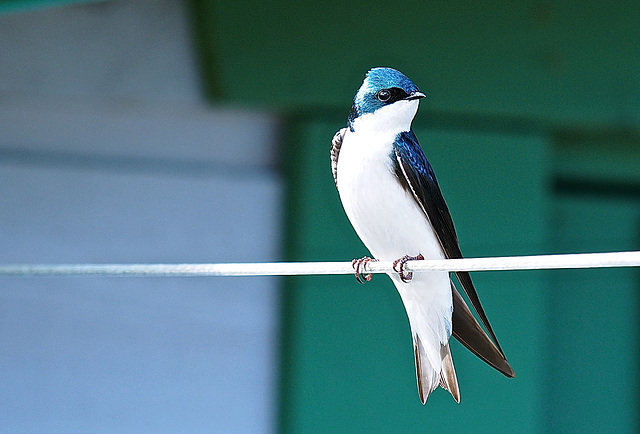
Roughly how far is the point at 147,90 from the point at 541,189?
115cm

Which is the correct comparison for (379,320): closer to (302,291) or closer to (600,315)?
(302,291)

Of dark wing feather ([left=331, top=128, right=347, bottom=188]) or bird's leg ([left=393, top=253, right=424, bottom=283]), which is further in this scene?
dark wing feather ([left=331, top=128, right=347, bottom=188])

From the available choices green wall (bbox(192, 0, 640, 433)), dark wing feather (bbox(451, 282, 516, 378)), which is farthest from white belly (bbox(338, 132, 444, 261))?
green wall (bbox(192, 0, 640, 433))

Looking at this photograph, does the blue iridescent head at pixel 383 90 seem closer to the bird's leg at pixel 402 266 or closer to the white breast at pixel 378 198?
the white breast at pixel 378 198

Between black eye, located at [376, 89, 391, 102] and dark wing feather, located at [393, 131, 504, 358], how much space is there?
0.24 feet

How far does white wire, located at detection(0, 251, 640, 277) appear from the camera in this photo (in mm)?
966

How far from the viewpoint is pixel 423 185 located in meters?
1.52

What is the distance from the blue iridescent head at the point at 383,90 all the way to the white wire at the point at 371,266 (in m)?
0.25

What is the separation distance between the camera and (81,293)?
9.11ft

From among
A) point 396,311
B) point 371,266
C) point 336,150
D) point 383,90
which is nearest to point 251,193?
point 396,311

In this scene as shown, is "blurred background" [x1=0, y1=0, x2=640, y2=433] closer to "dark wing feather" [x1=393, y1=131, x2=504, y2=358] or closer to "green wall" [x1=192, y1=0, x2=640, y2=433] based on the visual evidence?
"green wall" [x1=192, y1=0, x2=640, y2=433]

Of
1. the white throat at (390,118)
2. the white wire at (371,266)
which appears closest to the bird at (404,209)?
the white throat at (390,118)

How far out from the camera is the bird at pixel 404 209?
1.46m

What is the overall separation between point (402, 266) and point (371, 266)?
43 millimetres
